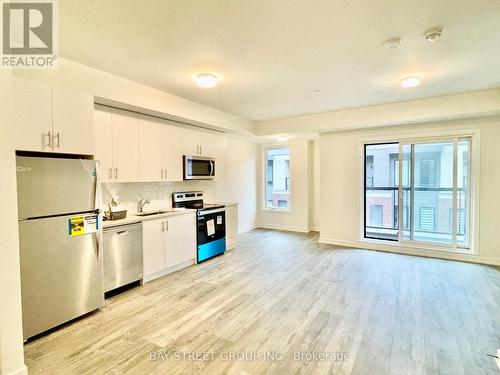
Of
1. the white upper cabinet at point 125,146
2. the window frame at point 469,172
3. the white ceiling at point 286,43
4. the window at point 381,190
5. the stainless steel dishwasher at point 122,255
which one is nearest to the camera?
the white ceiling at point 286,43

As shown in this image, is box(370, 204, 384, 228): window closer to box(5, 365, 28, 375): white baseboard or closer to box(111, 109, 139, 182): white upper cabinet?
box(111, 109, 139, 182): white upper cabinet

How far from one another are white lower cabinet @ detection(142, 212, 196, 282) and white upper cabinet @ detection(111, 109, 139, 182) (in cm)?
73

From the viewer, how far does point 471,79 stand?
11.1 feet

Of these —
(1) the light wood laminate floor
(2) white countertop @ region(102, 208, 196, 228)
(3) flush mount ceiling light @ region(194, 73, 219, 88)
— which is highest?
(3) flush mount ceiling light @ region(194, 73, 219, 88)

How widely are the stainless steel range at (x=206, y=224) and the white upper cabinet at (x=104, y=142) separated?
137cm

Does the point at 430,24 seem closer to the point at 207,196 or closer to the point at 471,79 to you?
the point at 471,79

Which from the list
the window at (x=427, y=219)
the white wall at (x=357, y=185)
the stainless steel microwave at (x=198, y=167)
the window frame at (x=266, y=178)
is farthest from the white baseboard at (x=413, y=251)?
the stainless steel microwave at (x=198, y=167)

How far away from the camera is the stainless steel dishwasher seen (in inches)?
Answer: 120

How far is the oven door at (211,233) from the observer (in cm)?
438

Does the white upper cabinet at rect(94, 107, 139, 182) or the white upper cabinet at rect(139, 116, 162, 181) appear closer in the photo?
the white upper cabinet at rect(94, 107, 139, 182)

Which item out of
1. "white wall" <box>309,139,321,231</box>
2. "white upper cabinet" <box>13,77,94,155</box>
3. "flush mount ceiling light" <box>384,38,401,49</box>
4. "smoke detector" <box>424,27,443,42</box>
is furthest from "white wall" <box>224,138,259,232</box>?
"smoke detector" <box>424,27,443,42</box>

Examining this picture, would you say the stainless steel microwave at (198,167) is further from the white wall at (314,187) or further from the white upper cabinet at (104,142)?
the white wall at (314,187)

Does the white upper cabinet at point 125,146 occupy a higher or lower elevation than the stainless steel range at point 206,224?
higher

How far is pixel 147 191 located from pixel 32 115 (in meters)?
2.02
